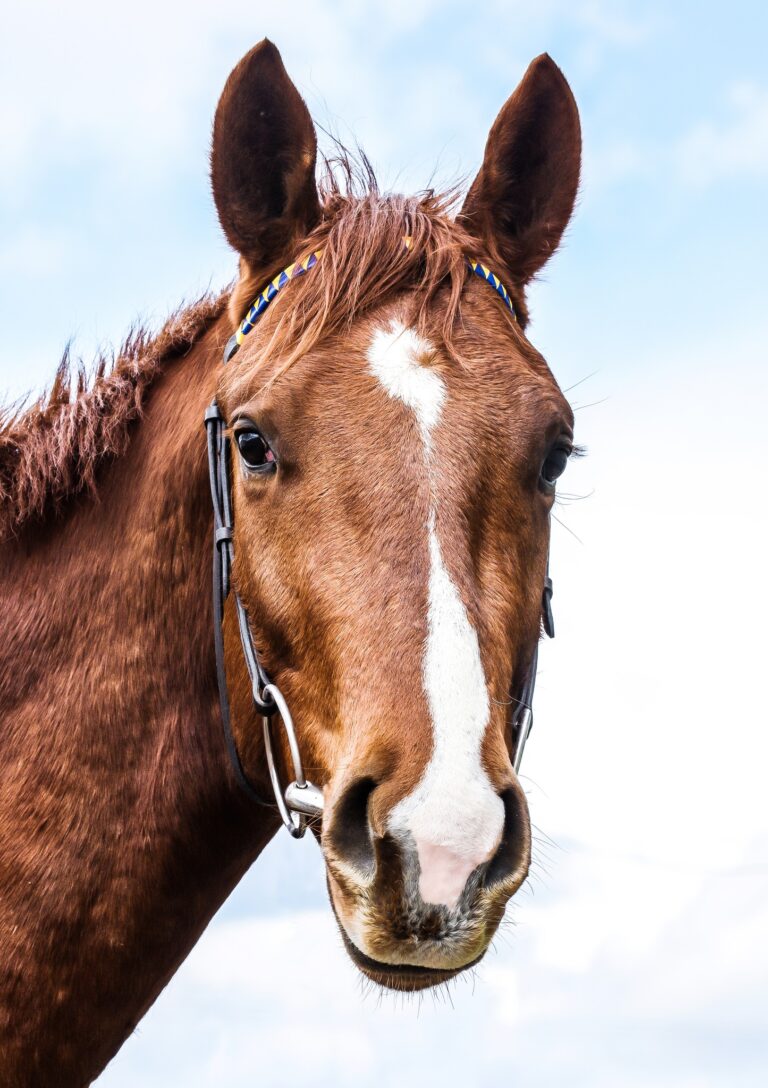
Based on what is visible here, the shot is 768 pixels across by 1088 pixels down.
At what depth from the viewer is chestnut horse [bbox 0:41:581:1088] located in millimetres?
3229

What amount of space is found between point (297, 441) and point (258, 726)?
42.4 inches

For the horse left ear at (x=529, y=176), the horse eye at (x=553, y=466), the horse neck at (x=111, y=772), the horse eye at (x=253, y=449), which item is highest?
the horse left ear at (x=529, y=176)

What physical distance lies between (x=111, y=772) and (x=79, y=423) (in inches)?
58.4

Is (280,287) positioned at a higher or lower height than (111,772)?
higher

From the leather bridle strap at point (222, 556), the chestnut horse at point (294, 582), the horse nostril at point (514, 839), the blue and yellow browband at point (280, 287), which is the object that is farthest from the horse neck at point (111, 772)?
the horse nostril at point (514, 839)

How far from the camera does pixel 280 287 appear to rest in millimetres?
4383

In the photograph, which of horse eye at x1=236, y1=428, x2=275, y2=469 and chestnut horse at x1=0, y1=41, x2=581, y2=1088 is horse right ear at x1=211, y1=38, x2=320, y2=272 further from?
horse eye at x1=236, y1=428, x2=275, y2=469

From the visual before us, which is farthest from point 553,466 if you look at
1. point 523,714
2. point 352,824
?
point 352,824

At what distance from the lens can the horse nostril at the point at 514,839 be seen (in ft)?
10.4

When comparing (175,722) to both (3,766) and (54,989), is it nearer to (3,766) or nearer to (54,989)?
(3,766)

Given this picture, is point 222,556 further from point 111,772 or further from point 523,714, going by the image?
Answer: point 523,714

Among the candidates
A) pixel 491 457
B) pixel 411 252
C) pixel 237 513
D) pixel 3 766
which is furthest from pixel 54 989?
pixel 411 252

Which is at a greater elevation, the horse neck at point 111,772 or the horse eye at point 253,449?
the horse eye at point 253,449

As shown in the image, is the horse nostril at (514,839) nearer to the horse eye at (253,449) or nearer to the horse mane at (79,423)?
the horse eye at (253,449)
